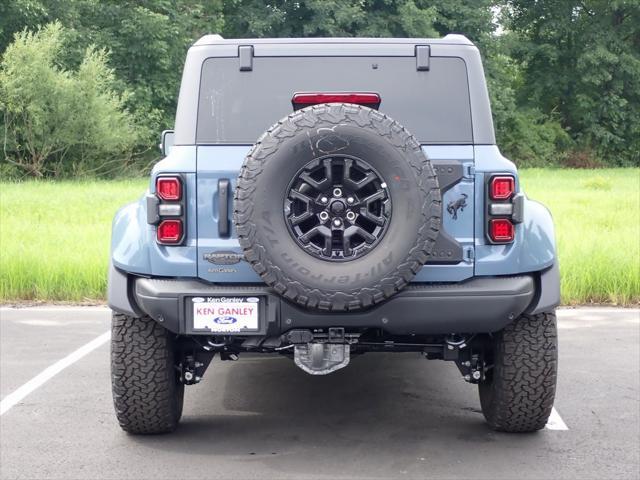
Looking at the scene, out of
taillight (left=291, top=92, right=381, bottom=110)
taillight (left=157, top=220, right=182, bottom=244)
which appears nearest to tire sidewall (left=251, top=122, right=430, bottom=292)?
taillight (left=291, top=92, right=381, bottom=110)

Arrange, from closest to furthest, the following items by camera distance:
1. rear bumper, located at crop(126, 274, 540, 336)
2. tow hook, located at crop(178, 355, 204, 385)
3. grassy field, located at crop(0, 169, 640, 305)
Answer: rear bumper, located at crop(126, 274, 540, 336)
tow hook, located at crop(178, 355, 204, 385)
grassy field, located at crop(0, 169, 640, 305)

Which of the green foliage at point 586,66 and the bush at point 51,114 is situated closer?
the bush at point 51,114

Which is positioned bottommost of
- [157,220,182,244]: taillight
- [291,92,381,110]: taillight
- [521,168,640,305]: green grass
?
[521,168,640,305]: green grass

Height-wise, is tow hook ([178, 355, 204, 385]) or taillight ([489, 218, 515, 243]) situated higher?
taillight ([489, 218, 515, 243])

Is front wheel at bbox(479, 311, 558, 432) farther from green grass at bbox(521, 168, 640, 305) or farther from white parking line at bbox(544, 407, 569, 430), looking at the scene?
green grass at bbox(521, 168, 640, 305)

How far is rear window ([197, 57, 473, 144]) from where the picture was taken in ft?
15.9

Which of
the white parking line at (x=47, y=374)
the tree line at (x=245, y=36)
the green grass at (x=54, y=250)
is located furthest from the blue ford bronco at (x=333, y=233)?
the tree line at (x=245, y=36)

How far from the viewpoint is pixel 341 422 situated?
533 centimetres

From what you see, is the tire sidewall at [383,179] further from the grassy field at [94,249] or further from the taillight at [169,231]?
the grassy field at [94,249]

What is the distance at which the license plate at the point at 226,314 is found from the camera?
4.48 m

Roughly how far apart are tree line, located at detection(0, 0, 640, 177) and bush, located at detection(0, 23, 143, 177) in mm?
45

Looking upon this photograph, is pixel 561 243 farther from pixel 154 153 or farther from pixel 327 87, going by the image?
pixel 154 153

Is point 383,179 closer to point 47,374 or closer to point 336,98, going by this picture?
point 336,98

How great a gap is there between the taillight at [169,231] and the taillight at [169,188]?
109 mm
